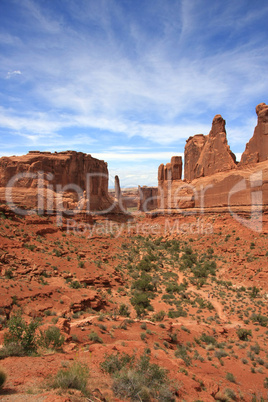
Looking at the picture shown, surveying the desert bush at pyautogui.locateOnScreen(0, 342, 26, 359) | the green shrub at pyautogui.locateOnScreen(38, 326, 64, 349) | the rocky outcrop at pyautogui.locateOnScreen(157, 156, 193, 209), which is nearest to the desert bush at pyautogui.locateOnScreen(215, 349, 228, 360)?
the green shrub at pyautogui.locateOnScreen(38, 326, 64, 349)

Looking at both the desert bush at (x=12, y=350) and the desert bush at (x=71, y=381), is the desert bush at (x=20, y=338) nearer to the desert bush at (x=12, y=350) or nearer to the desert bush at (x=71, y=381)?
the desert bush at (x=12, y=350)

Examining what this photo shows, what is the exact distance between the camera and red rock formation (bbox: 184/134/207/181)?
38406 millimetres

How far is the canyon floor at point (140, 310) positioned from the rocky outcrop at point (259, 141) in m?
Answer: 6.63

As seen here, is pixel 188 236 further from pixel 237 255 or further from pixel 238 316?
pixel 238 316

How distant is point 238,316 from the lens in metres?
16.1

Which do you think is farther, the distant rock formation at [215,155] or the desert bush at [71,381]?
the distant rock formation at [215,155]

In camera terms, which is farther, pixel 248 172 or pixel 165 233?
pixel 165 233

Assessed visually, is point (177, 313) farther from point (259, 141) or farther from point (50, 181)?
point (50, 181)

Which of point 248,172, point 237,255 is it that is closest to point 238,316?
point 237,255

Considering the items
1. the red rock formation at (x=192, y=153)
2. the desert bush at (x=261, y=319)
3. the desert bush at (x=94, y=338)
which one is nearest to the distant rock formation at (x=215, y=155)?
the red rock formation at (x=192, y=153)

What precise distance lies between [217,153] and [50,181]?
2771cm

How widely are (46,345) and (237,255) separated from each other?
66.3ft

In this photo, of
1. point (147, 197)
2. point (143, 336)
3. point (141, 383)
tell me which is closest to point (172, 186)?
point (143, 336)

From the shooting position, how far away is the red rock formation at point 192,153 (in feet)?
126
